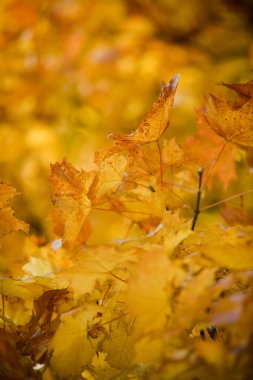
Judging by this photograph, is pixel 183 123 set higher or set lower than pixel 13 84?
lower

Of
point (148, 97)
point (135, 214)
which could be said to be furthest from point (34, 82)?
point (135, 214)

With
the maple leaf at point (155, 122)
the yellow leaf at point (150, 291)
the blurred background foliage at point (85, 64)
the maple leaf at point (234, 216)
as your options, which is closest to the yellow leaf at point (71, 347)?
the yellow leaf at point (150, 291)

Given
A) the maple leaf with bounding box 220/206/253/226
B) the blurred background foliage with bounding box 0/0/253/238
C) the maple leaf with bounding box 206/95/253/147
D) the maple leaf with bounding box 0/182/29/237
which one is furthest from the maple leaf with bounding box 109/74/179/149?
the blurred background foliage with bounding box 0/0/253/238

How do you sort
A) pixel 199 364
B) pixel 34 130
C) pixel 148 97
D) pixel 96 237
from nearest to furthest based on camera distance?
pixel 199 364
pixel 96 237
pixel 148 97
pixel 34 130

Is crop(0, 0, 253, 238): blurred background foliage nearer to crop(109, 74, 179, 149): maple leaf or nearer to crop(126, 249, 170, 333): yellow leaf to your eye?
crop(109, 74, 179, 149): maple leaf

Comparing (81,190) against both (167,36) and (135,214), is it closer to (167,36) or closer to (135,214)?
(135,214)

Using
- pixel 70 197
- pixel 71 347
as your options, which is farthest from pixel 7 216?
pixel 71 347

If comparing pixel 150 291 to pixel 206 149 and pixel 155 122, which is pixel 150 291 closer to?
pixel 155 122
